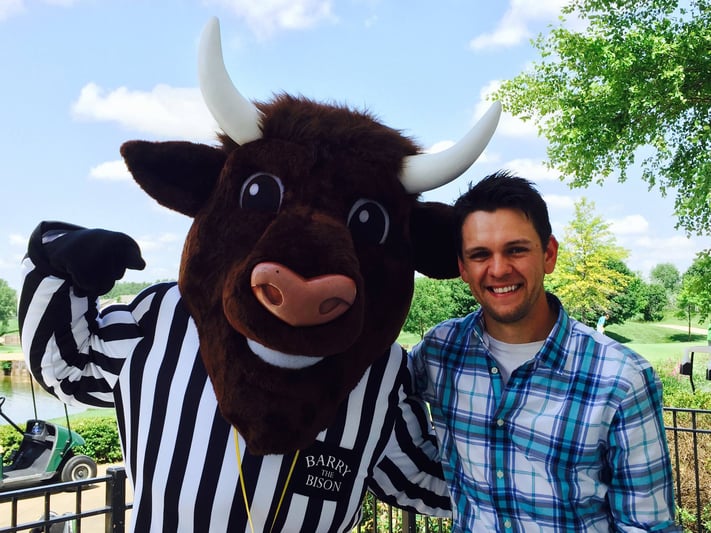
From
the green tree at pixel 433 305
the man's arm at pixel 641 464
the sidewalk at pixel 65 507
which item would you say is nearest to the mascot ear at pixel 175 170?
the man's arm at pixel 641 464

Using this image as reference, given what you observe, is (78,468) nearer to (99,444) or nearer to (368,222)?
(99,444)

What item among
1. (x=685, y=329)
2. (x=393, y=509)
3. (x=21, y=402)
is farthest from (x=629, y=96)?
(x=685, y=329)

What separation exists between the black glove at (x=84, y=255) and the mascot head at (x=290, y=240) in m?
0.18

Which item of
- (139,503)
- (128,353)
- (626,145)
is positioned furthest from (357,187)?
(626,145)

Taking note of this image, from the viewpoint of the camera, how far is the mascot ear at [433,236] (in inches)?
81.3

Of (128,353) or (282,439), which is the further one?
(128,353)

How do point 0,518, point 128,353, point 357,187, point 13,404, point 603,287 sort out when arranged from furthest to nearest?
point 13,404, point 603,287, point 0,518, point 128,353, point 357,187

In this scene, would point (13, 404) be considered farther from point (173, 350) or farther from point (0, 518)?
point (173, 350)

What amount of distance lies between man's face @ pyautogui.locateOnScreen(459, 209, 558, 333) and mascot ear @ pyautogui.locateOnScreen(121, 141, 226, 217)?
92 cm

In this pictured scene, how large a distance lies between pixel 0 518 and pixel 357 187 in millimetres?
8865

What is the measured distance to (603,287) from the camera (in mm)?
25703

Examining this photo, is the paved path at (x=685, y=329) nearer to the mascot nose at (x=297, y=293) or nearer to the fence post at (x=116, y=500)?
the fence post at (x=116, y=500)

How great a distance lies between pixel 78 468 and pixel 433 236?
380 inches

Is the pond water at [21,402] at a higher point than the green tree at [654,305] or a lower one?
lower
